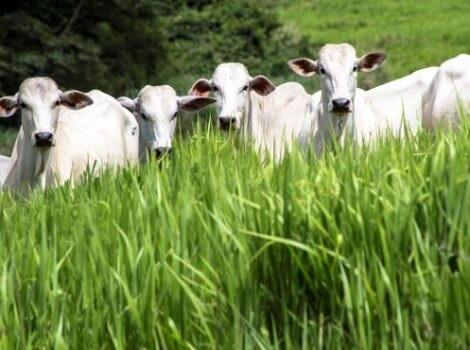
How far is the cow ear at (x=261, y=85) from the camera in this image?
36.5ft

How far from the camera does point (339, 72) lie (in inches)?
399

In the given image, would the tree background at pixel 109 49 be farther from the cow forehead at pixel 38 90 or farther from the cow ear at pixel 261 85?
the cow forehead at pixel 38 90

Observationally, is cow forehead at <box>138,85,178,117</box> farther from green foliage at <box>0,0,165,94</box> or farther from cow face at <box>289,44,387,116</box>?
green foliage at <box>0,0,165,94</box>

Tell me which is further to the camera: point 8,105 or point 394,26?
point 394,26

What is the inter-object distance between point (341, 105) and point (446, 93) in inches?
54.9

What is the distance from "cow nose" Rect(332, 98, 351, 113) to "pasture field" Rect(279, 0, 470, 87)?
46.9ft

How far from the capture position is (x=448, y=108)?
1077 centimetres

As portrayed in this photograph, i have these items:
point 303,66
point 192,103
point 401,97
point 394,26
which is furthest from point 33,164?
point 394,26

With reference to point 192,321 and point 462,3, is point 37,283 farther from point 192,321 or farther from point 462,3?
point 462,3

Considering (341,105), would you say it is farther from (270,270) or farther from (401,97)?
(270,270)

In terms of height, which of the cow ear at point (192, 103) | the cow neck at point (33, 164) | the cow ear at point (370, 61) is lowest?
the cow neck at point (33, 164)

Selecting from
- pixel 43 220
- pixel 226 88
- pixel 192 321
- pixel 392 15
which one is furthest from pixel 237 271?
pixel 392 15

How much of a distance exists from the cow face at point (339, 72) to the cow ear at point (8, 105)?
1.83 meters

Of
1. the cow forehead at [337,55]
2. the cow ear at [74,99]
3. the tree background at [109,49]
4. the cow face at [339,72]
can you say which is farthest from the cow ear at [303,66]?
the tree background at [109,49]
